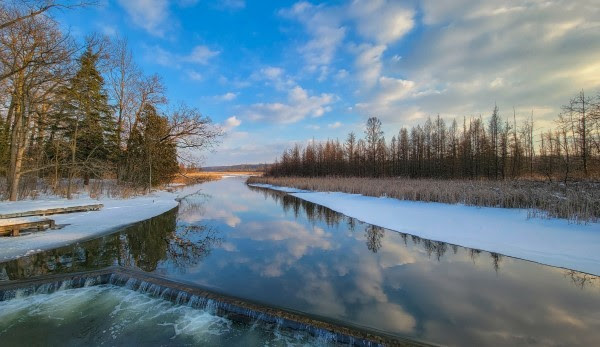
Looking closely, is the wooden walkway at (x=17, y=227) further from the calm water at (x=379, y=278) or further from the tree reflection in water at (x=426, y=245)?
the tree reflection in water at (x=426, y=245)

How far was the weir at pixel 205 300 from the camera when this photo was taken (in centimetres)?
338

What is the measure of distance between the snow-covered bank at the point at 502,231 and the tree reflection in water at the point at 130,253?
7.11 meters

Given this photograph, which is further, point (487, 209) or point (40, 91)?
point (40, 91)

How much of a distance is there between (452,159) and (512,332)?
4163 centimetres

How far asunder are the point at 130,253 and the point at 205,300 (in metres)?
3.87

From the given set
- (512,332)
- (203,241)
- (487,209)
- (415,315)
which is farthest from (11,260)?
(487,209)

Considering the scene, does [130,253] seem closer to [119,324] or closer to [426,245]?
[119,324]

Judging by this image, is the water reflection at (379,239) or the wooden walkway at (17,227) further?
the wooden walkway at (17,227)

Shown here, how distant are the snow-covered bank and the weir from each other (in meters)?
5.50

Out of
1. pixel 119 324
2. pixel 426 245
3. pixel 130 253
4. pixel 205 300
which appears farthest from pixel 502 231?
pixel 130 253

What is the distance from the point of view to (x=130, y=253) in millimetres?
6832

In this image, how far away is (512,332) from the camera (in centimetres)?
351

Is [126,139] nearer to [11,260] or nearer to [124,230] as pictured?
[124,230]

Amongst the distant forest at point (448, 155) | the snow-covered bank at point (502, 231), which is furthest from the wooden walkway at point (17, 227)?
the distant forest at point (448, 155)
